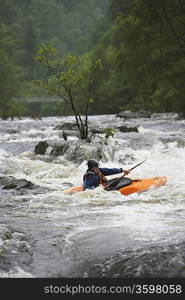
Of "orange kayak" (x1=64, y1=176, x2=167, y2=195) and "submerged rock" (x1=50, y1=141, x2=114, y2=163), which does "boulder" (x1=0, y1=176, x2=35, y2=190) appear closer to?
"orange kayak" (x1=64, y1=176, x2=167, y2=195)

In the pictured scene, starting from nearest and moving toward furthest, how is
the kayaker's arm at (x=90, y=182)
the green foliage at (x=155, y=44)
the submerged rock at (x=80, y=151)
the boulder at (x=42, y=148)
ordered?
the kayaker's arm at (x=90, y=182) → the submerged rock at (x=80, y=151) → the boulder at (x=42, y=148) → the green foliage at (x=155, y=44)

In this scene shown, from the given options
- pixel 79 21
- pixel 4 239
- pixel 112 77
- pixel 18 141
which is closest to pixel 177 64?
pixel 18 141

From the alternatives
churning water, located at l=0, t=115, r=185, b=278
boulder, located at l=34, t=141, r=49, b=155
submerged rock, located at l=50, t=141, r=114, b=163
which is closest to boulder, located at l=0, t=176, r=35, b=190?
churning water, located at l=0, t=115, r=185, b=278

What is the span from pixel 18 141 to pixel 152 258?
13.1 m

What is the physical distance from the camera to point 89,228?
6.33 metres

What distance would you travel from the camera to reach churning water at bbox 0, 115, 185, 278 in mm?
4879

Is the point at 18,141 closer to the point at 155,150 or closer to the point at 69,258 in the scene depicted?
the point at 155,150

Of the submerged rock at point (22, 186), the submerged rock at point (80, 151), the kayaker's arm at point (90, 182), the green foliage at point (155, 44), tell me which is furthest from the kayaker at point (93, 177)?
the green foliage at point (155, 44)

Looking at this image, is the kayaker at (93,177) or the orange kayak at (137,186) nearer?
the orange kayak at (137,186)

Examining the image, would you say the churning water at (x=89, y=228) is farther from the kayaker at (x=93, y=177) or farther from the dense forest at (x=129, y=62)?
the dense forest at (x=129, y=62)

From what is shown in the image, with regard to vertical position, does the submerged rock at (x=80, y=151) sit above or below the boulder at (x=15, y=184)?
above

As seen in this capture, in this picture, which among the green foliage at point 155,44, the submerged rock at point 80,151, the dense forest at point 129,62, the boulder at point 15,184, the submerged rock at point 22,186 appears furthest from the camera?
the dense forest at point 129,62

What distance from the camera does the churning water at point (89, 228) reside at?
4.88 metres

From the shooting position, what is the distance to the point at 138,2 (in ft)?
63.1
